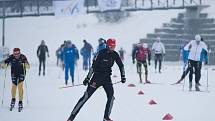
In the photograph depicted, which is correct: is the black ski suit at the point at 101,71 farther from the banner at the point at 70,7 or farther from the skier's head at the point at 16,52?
the banner at the point at 70,7

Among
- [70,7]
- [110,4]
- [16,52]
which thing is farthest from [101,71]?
[70,7]

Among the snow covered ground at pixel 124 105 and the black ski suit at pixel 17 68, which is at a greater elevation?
the black ski suit at pixel 17 68

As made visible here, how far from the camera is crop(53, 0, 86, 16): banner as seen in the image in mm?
40456

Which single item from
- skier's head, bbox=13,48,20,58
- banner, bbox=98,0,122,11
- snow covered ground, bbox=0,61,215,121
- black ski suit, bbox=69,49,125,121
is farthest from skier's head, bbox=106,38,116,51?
banner, bbox=98,0,122,11

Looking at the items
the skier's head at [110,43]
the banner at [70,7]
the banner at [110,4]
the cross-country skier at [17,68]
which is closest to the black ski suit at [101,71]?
the skier's head at [110,43]

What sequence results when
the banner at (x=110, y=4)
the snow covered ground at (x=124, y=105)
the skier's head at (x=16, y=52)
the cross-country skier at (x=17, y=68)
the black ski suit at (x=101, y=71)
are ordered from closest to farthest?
the black ski suit at (x=101, y=71) → the snow covered ground at (x=124, y=105) → the skier's head at (x=16, y=52) → the cross-country skier at (x=17, y=68) → the banner at (x=110, y=4)

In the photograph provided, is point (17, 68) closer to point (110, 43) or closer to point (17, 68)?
point (17, 68)

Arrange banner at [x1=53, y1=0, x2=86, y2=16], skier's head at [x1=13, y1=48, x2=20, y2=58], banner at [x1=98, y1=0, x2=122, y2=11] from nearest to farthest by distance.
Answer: skier's head at [x1=13, y1=48, x2=20, y2=58] < banner at [x1=98, y1=0, x2=122, y2=11] < banner at [x1=53, y1=0, x2=86, y2=16]

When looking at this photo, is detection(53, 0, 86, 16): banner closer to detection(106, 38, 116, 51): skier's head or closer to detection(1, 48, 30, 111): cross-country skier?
detection(1, 48, 30, 111): cross-country skier

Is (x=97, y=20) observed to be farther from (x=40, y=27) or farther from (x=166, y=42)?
(x=166, y=42)

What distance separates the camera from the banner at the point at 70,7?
40456mm

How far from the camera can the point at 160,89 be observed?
62.1 ft

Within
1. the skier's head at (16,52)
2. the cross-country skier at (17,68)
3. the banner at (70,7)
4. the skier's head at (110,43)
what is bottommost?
the cross-country skier at (17,68)

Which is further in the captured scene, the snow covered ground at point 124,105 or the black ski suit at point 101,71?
the snow covered ground at point 124,105
